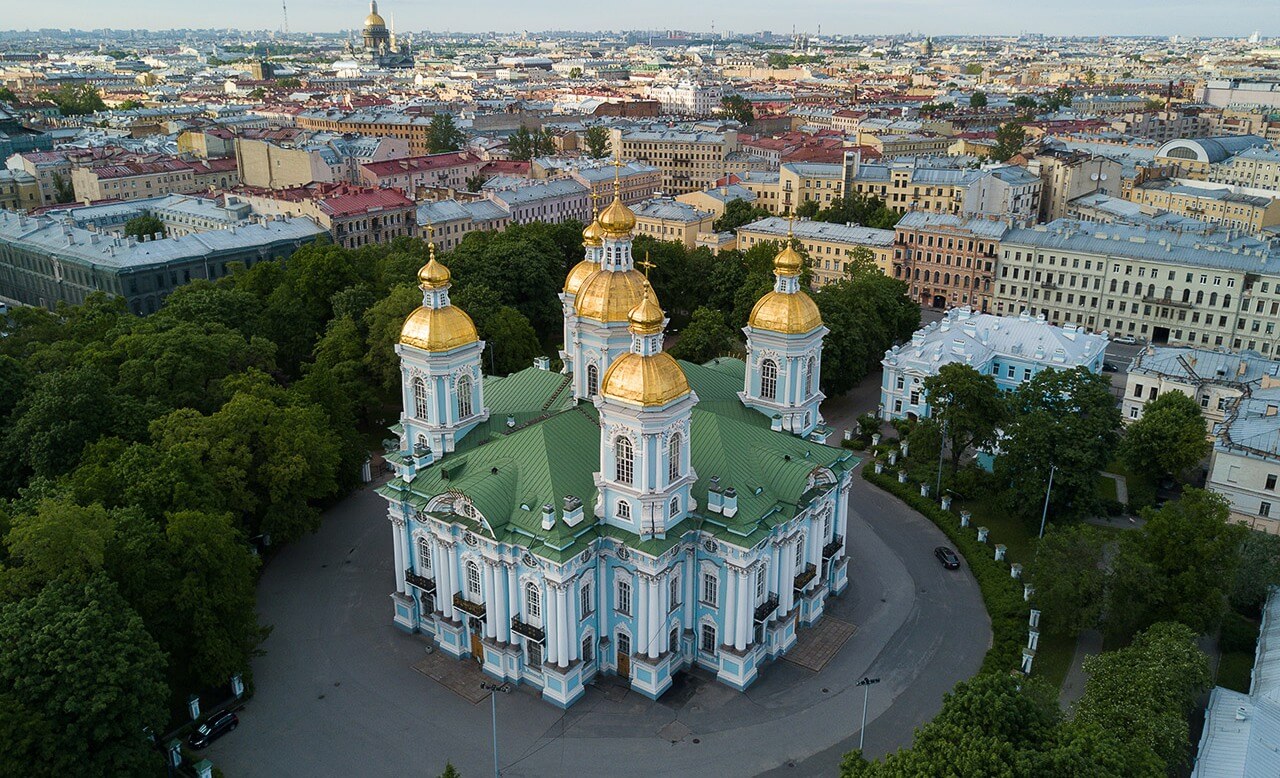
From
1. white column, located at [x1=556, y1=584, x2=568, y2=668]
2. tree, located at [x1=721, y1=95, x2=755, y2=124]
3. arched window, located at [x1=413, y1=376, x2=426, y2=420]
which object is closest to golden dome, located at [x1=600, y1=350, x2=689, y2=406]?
white column, located at [x1=556, y1=584, x2=568, y2=668]

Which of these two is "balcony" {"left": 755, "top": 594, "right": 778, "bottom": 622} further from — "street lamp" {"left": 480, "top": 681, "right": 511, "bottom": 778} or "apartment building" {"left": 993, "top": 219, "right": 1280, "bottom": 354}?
"apartment building" {"left": 993, "top": 219, "right": 1280, "bottom": 354}

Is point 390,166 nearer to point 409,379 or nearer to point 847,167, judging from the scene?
point 847,167

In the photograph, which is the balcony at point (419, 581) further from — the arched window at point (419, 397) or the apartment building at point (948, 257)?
the apartment building at point (948, 257)

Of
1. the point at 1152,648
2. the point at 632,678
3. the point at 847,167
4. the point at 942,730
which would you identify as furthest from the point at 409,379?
the point at 847,167

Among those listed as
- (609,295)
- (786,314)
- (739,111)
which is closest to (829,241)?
(786,314)

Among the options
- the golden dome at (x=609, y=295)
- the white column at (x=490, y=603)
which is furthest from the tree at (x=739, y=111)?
the white column at (x=490, y=603)

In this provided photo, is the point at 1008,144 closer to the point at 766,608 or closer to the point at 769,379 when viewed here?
the point at 769,379
